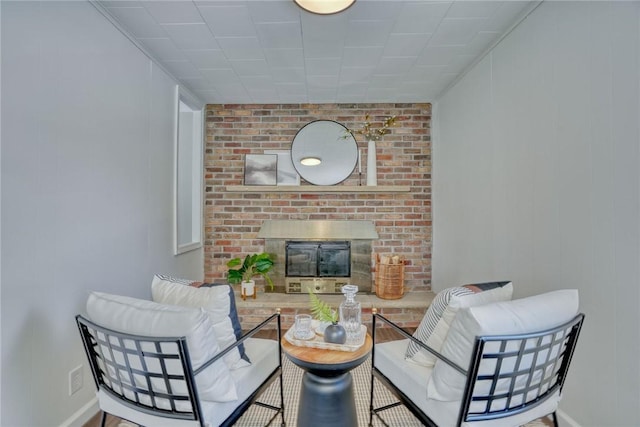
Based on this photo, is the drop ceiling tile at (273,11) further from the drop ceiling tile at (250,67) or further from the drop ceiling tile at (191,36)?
the drop ceiling tile at (250,67)

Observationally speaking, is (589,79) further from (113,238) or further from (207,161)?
(207,161)

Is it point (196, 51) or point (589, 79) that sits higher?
point (196, 51)

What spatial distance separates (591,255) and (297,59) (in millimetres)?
2410

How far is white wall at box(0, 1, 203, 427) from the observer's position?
1.39 m

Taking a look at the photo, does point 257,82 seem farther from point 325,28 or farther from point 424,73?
point 424,73

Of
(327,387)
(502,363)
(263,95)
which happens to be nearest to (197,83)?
(263,95)

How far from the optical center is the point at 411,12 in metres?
1.95

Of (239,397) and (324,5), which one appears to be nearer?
(239,397)

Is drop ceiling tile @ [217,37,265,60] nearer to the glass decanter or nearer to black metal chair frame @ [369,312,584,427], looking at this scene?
the glass decanter

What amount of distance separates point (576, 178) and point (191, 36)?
2640mm

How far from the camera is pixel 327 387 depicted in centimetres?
151

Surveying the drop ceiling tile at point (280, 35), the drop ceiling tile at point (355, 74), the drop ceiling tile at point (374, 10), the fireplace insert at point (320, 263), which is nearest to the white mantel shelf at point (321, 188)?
the fireplace insert at point (320, 263)

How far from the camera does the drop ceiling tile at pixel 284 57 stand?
2428 mm

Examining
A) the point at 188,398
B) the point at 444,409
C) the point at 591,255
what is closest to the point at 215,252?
the point at 188,398
